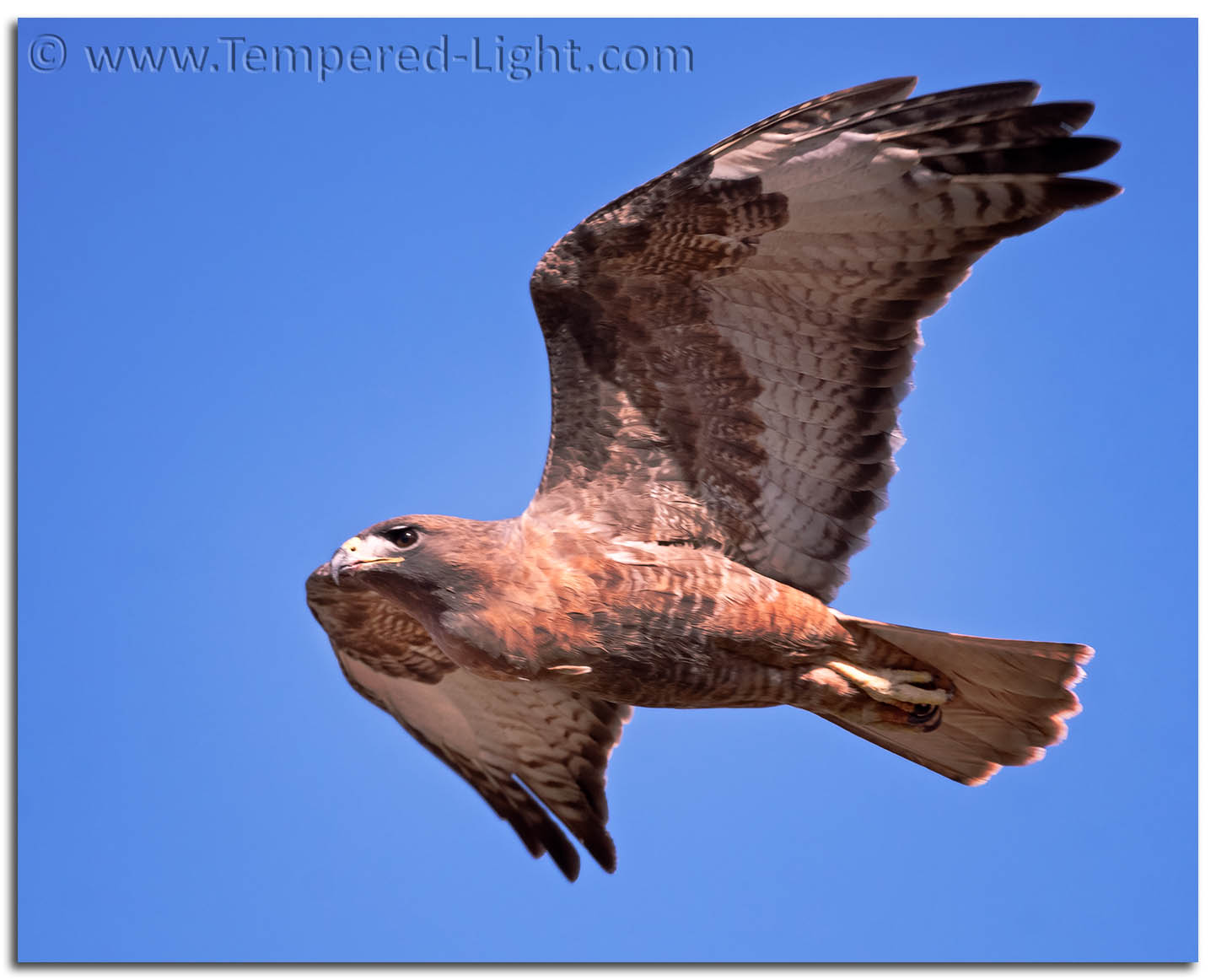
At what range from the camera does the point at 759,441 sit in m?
7.74

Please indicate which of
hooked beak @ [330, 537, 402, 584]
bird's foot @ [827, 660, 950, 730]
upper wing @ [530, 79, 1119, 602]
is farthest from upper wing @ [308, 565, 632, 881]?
bird's foot @ [827, 660, 950, 730]

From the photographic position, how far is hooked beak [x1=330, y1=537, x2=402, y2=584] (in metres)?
7.27

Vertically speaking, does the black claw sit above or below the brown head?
below

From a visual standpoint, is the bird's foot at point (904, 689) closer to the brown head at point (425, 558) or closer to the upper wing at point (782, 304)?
the upper wing at point (782, 304)

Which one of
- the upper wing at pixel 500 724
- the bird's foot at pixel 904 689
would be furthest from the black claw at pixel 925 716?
the upper wing at pixel 500 724

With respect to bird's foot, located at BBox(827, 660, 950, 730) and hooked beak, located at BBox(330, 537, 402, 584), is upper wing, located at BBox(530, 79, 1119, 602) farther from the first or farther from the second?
hooked beak, located at BBox(330, 537, 402, 584)

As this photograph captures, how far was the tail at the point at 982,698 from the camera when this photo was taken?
7512mm

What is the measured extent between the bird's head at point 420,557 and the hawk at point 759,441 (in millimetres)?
12

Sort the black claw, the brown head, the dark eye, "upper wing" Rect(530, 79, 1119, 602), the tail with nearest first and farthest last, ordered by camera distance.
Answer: "upper wing" Rect(530, 79, 1119, 602) → the brown head → the dark eye → the tail → the black claw

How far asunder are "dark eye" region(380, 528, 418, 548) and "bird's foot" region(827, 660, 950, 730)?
2077mm

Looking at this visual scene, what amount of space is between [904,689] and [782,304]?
195 centimetres

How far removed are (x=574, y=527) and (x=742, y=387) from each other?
1.07 metres

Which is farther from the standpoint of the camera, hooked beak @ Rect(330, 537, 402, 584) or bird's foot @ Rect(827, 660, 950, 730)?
bird's foot @ Rect(827, 660, 950, 730)

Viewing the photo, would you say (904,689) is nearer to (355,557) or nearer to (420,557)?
(420,557)
